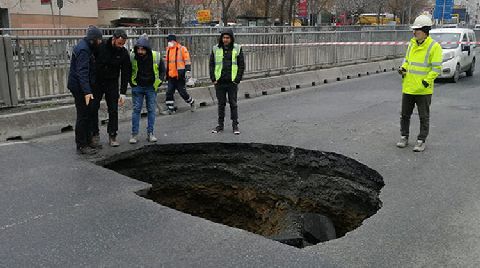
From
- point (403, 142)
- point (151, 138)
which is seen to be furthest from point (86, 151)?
point (403, 142)

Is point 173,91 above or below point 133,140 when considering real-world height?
above

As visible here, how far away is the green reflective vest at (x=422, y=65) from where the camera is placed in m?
7.05

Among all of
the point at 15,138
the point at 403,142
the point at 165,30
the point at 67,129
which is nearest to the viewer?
the point at 403,142

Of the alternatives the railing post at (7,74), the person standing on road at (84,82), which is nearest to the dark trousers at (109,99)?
the person standing on road at (84,82)

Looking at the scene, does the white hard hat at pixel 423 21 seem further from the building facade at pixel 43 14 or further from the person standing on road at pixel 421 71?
the building facade at pixel 43 14

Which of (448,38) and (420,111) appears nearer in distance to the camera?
(420,111)

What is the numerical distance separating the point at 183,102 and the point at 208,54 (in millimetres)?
1818

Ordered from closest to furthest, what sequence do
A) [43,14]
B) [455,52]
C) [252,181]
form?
[252,181] < [455,52] < [43,14]

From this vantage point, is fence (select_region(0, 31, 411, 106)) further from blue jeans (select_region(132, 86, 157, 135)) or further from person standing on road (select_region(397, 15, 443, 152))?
Result: person standing on road (select_region(397, 15, 443, 152))

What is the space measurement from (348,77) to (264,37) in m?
5.13

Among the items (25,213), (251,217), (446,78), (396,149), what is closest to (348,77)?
(446,78)

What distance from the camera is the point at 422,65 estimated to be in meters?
7.14

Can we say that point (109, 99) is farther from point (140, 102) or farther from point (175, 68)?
point (175, 68)

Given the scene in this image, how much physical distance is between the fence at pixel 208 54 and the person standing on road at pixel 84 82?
2403 millimetres
